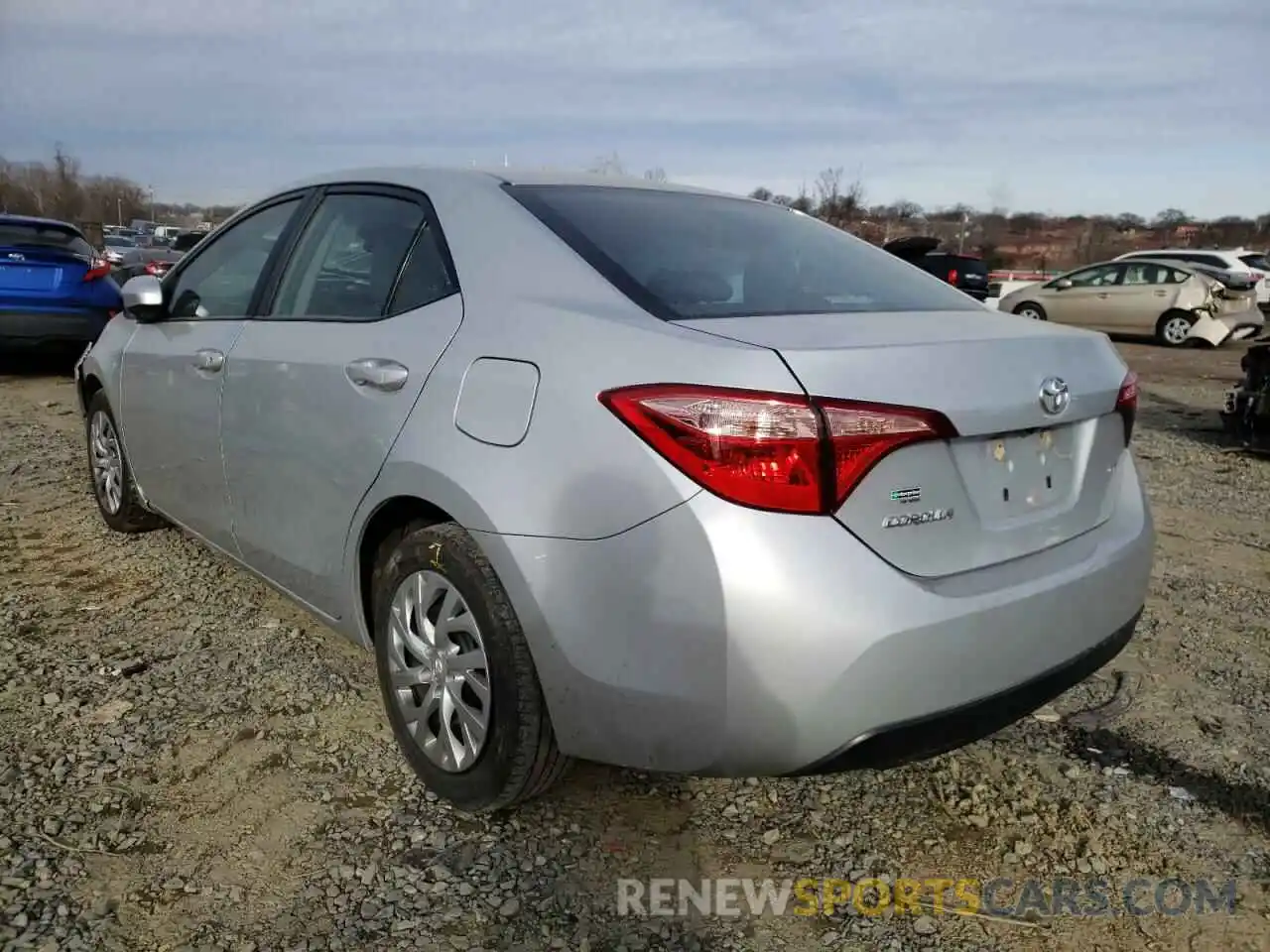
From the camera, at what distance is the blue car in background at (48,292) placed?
855 centimetres

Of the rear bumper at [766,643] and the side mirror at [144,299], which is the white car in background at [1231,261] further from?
the rear bumper at [766,643]

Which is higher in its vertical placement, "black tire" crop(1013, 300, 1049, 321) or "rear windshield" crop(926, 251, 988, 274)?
"rear windshield" crop(926, 251, 988, 274)

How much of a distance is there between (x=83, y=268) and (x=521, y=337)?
831 cm

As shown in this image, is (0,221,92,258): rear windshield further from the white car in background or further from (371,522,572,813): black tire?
the white car in background

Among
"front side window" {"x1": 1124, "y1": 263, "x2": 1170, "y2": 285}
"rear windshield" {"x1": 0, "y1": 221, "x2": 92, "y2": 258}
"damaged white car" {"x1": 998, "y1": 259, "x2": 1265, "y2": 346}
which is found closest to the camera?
"rear windshield" {"x1": 0, "y1": 221, "x2": 92, "y2": 258}

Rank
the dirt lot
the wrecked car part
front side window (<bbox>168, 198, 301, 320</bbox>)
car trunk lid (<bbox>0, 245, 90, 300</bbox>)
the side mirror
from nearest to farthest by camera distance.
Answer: the dirt lot
front side window (<bbox>168, 198, 301, 320</bbox>)
the side mirror
the wrecked car part
car trunk lid (<bbox>0, 245, 90, 300</bbox>)

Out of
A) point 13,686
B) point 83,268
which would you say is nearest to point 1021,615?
point 13,686

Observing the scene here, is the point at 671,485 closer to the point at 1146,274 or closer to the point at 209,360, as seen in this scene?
the point at 209,360

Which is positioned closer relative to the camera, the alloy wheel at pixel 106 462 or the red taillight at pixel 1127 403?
the red taillight at pixel 1127 403

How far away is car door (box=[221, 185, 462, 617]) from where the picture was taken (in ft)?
8.09

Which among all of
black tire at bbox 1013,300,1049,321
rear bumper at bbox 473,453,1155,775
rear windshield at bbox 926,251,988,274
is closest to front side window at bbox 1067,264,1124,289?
black tire at bbox 1013,300,1049,321

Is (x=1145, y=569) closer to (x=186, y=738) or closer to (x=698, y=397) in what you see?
Answer: (x=698, y=397)

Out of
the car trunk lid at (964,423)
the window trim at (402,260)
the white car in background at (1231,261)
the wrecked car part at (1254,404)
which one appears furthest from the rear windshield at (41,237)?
the white car in background at (1231,261)

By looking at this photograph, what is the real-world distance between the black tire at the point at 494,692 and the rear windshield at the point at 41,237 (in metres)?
8.28
